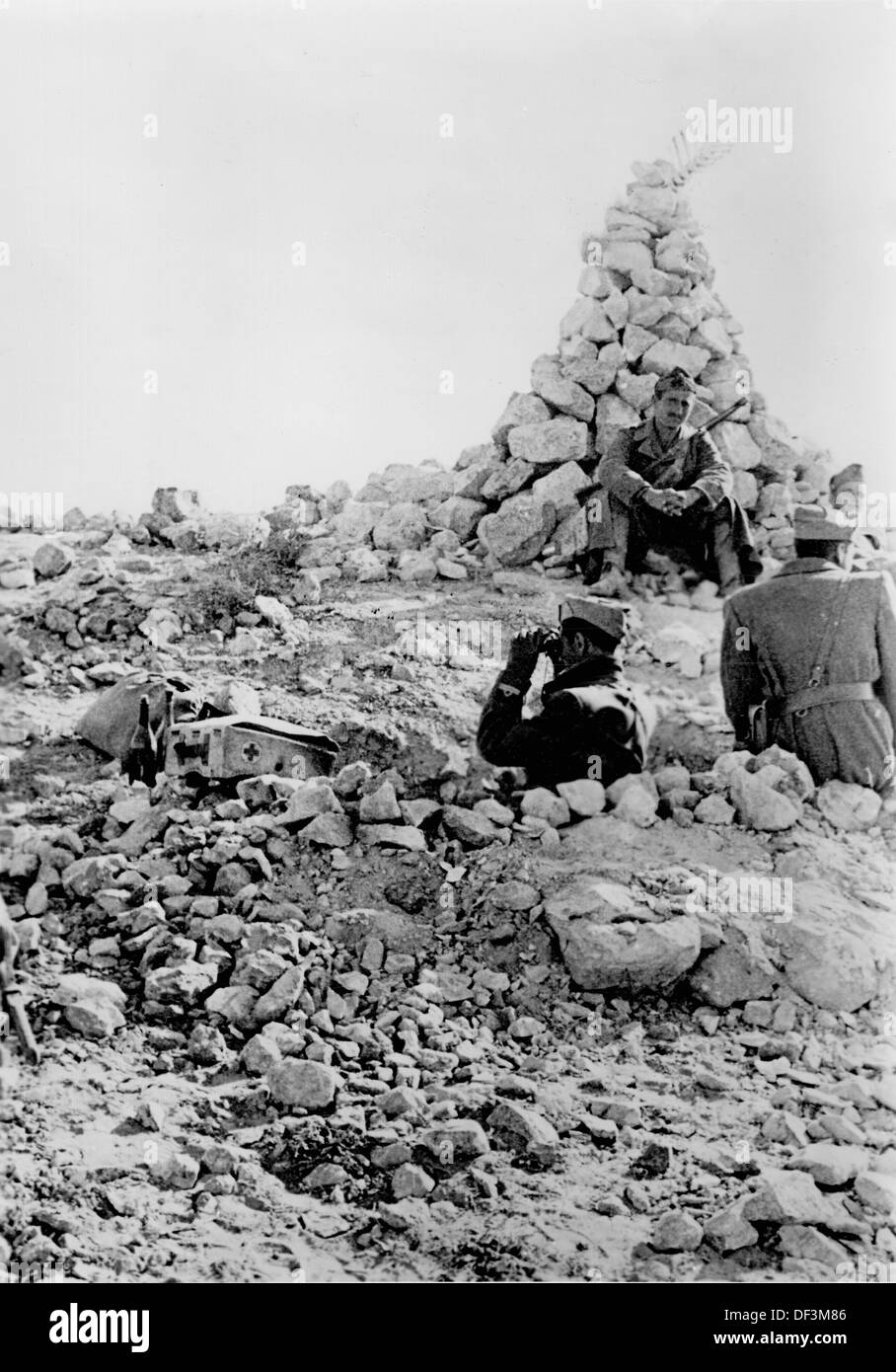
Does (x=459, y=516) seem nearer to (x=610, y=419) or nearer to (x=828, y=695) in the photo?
(x=610, y=419)

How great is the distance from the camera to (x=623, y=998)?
3889mm

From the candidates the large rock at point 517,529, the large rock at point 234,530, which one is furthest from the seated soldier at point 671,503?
the large rock at point 234,530

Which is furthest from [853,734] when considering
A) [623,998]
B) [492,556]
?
[492,556]

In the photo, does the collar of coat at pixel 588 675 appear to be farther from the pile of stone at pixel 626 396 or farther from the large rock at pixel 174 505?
the large rock at pixel 174 505

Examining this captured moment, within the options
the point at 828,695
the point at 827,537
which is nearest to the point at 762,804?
the point at 828,695

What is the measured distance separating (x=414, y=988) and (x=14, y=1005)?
3.98 ft

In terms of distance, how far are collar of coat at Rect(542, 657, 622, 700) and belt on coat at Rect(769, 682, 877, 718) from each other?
0.63 m

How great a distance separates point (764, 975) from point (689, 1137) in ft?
1.85

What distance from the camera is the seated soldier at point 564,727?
4.21 metres

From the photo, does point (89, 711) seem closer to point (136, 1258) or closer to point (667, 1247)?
point (136, 1258)

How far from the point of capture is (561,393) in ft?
18.1

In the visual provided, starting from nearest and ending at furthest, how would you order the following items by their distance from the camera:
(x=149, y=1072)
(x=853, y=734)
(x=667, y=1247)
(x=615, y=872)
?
(x=667, y=1247), (x=149, y=1072), (x=615, y=872), (x=853, y=734)

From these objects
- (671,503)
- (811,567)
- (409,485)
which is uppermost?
(409,485)

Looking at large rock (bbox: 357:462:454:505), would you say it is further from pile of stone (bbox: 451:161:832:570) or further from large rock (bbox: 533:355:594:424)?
large rock (bbox: 533:355:594:424)
